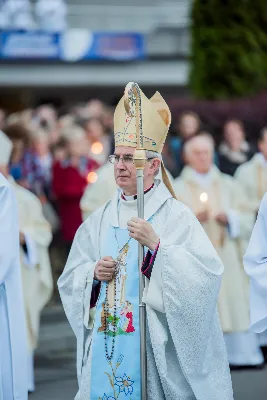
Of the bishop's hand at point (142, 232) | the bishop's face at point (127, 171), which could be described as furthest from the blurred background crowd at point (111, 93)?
the bishop's hand at point (142, 232)

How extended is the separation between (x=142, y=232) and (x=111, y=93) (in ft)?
84.1

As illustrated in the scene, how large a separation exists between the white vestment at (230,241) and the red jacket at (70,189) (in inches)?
171

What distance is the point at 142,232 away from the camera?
19.2 ft

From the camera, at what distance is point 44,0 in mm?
26828

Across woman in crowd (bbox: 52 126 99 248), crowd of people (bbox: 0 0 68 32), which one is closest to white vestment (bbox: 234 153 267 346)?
woman in crowd (bbox: 52 126 99 248)

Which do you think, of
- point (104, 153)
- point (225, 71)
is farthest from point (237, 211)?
point (225, 71)

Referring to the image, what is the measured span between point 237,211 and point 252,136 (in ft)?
23.0

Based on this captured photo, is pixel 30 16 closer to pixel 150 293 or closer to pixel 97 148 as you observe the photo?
pixel 97 148

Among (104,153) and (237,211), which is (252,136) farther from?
(237,211)

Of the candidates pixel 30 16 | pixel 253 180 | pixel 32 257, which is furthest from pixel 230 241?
pixel 30 16

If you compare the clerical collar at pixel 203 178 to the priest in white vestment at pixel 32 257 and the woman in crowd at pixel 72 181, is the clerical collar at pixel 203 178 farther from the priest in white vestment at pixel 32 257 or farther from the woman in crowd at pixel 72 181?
the woman in crowd at pixel 72 181

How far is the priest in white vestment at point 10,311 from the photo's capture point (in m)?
6.65

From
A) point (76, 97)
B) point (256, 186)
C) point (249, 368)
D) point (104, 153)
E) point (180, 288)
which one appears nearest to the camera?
point (180, 288)

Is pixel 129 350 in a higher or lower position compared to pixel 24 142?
lower
